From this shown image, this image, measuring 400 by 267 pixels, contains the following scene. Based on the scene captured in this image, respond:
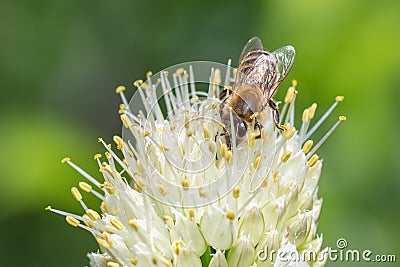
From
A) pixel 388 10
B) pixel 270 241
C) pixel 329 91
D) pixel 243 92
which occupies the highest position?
pixel 388 10

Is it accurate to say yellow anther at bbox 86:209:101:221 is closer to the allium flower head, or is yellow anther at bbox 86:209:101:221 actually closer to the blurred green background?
the allium flower head

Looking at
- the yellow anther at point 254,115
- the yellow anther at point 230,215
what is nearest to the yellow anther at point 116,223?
the yellow anther at point 230,215

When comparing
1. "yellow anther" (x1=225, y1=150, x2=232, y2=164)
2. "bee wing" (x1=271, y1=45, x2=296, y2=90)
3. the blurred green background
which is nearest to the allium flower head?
"yellow anther" (x1=225, y1=150, x2=232, y2=164)

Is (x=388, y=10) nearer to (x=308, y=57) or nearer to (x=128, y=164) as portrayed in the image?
(x=308, y=57)

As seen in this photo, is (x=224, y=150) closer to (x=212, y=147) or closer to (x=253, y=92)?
(x=212, y=147)

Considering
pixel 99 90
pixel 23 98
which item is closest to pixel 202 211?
pixel 23 98

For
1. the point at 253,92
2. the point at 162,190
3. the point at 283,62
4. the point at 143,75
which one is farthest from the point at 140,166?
the point at 143,75
